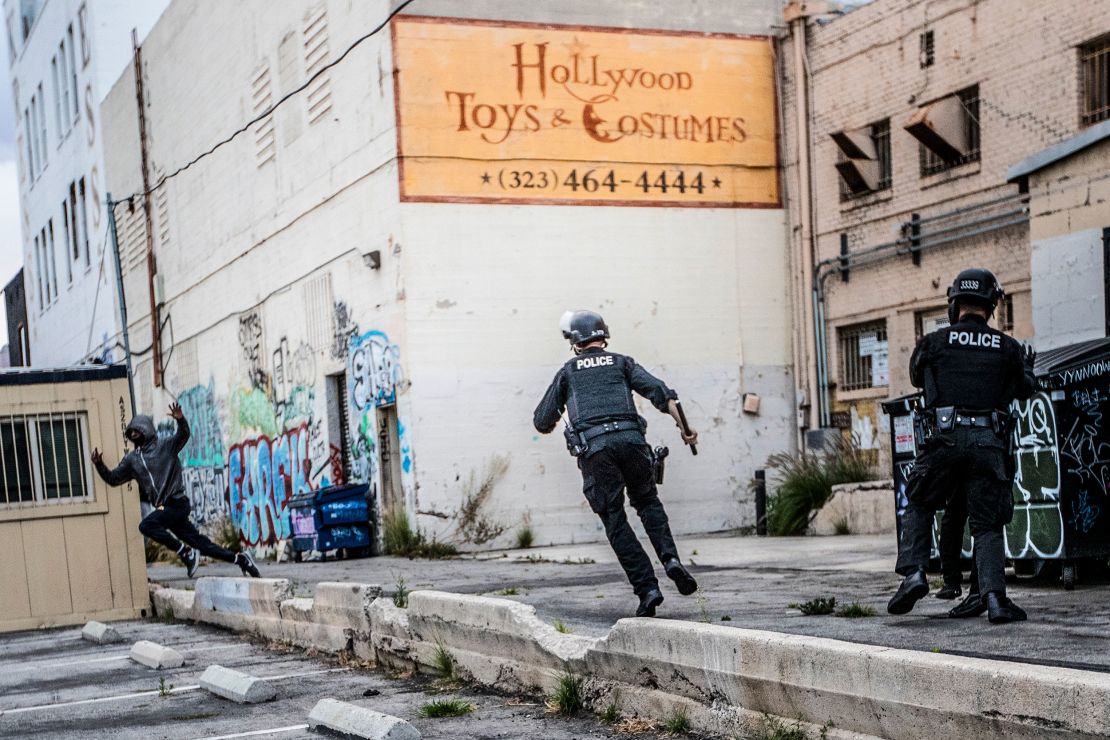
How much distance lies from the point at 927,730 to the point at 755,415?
15712 millimetres

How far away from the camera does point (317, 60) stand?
21.7 m

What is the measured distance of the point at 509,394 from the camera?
1941cm

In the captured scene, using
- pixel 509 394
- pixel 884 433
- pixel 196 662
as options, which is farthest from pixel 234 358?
pixel 196 662

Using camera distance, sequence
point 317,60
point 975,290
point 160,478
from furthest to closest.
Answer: point 317,60 → point 160,478 → point 975,290

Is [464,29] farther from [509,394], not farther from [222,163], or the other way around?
[222,163]

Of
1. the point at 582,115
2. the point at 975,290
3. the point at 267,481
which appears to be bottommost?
the point at 267,481

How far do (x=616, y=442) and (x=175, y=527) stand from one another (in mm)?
7347

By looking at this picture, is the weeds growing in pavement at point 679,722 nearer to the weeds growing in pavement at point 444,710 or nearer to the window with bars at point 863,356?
the weeds growing in pavement at point 444,710

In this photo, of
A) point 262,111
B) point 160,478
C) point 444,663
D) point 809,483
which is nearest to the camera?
point 444,663

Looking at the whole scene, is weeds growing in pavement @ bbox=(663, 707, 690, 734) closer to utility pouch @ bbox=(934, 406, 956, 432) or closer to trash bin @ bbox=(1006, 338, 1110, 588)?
utility pouch @ bbox=(934, 406, 956, 432)

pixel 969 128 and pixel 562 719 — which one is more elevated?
pixel 969 128

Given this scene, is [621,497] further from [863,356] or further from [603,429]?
[863,356]

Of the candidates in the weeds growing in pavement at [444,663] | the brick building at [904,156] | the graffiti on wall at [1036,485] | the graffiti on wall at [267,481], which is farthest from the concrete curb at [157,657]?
A: the graffiti on wall at [267,481]

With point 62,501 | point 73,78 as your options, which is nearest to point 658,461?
point 62,501
